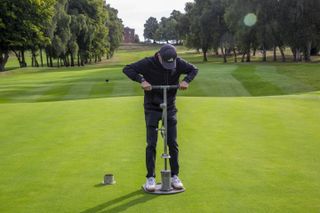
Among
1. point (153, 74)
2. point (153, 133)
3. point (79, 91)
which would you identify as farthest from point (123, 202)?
point (79, 91)

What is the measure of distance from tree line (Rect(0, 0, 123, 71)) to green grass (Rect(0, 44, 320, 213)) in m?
44.9

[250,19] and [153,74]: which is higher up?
[250,19]

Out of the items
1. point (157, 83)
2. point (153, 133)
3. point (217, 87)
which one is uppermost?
point (157, 83)

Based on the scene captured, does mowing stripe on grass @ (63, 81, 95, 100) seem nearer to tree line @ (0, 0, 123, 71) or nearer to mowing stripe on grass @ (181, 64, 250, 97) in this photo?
mowing stripe on grass @ (181, 64, 250, 97)

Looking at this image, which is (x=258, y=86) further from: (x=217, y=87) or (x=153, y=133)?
(x=153, y=133)

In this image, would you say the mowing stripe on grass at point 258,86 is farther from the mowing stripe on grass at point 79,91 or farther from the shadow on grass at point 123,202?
the shadow on grass at point 123,202

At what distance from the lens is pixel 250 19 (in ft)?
219

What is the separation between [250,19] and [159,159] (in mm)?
60385

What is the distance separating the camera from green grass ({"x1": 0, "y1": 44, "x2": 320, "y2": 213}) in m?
6.59

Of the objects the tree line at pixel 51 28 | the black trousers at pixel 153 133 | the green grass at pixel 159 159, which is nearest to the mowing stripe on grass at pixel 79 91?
the green grass at pixel 159 159

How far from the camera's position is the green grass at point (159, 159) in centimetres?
659

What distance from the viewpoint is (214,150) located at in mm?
9766

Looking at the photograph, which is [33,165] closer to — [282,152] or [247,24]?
[282,152]

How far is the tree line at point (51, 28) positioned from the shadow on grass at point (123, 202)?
53868 millimetres
